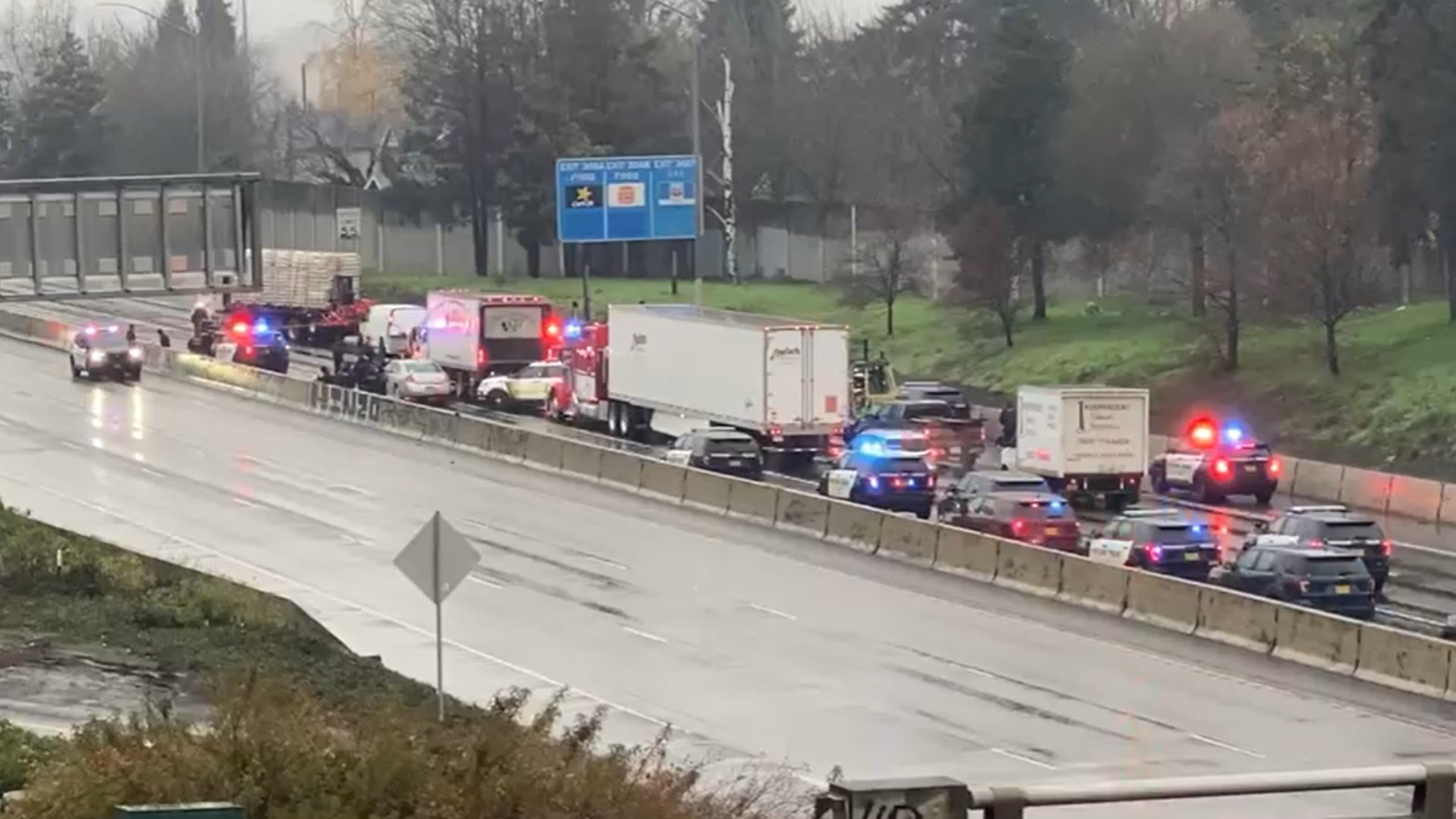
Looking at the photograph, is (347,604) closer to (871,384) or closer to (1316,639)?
(1316,639)

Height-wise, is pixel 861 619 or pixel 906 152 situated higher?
pixel 906 152

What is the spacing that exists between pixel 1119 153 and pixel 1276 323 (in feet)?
43.5

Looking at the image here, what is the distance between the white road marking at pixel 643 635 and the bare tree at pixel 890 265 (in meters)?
44.6

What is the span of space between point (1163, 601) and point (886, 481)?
1160 cm

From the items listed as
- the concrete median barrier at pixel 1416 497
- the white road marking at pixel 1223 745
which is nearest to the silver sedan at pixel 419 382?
the concrete median barrier at pixel 1416 497

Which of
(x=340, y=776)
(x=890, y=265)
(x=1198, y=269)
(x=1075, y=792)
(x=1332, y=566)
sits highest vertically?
(x=1075, y=792)

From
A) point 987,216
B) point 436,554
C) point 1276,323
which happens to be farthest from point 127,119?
point 436,554

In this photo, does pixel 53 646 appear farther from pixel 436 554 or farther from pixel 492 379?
pixel 492 379

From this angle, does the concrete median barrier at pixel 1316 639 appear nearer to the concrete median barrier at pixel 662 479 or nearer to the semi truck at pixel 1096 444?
the semi truck at pixel 1096 444

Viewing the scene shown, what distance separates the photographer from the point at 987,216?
73.6 meters

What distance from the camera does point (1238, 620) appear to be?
32.9 m

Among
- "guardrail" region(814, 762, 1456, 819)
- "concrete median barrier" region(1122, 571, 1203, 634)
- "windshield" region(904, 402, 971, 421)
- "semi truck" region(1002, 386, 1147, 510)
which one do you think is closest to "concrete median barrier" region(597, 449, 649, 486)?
"windshield" region(904, 402, 971, 421)

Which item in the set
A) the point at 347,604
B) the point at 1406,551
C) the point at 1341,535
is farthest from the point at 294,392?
the point at 1341,535

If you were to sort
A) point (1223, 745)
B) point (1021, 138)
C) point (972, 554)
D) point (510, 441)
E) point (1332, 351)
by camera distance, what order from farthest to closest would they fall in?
point (1021, 138) < point (1332, 351) < point (510, 441) < point (972, 554) < point (1223, 745)
